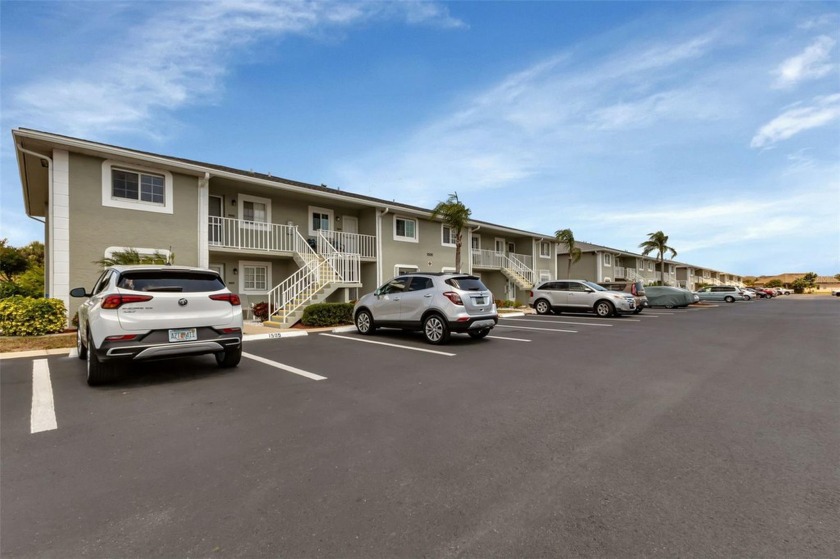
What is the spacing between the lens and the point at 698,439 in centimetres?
361

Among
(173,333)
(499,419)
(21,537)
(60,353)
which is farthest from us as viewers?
(60,353)

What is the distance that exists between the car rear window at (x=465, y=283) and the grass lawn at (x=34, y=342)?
8715 millimetres

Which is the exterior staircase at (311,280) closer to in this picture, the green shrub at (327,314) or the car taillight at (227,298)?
the green shrub at (327,314)

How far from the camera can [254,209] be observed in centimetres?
1531

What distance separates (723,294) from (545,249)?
19425 mm

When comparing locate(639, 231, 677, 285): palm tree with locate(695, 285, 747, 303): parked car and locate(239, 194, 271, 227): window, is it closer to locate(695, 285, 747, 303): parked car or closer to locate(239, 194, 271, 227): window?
locate(695, 285, 747, 303): parked car

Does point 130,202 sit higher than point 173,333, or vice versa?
point 130,202

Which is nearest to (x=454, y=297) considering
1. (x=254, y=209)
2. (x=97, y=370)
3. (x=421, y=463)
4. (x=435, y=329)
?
(x=435, y=329)

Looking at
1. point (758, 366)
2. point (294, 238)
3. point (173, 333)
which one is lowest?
point (758, 366)

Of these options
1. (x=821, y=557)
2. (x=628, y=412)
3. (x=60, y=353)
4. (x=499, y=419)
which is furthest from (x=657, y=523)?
(x=60, y=353)

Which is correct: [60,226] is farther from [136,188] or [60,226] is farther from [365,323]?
[365,323]

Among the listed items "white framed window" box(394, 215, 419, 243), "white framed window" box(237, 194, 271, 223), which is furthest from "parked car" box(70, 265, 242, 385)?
"white framed window" box(394, 215, 419, 243)

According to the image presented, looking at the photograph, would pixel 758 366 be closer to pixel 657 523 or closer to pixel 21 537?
pixel 657 523

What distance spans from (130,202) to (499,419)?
41.7 feet
